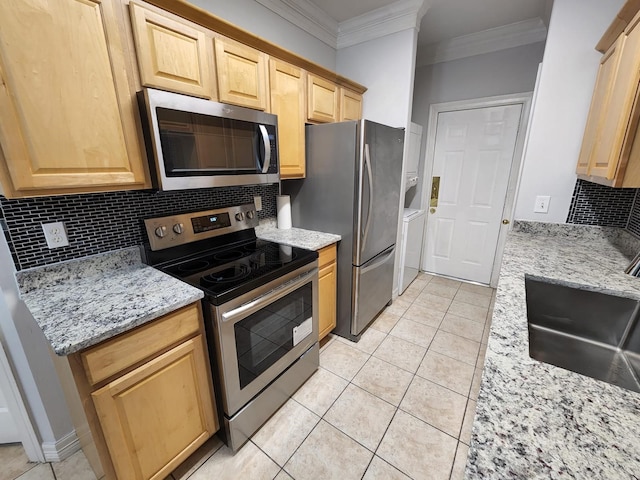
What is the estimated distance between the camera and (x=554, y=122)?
1782 millimetres

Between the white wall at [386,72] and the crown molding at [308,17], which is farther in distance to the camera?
the white wall at [386,72]

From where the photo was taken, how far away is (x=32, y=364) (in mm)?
1282

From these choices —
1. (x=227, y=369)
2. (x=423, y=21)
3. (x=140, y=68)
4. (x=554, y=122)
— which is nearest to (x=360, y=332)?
(x=227, y=369)

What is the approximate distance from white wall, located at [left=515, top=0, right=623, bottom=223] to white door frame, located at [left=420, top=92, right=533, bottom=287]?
64cm

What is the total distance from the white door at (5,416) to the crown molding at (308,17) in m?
2.63

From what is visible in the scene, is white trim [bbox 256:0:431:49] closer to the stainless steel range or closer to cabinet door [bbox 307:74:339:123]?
cabinet door [bbox 307:74:339:123]

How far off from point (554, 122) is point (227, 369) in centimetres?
245

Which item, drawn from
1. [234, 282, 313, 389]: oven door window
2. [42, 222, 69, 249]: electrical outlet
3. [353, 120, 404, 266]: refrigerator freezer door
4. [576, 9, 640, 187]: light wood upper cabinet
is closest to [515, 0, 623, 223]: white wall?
[576, 9, 640, 187]: light wood upper cabinet

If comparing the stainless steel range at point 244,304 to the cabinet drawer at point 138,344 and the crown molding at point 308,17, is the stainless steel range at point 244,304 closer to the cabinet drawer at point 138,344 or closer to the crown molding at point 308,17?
the cabinet drawer at point 138,344

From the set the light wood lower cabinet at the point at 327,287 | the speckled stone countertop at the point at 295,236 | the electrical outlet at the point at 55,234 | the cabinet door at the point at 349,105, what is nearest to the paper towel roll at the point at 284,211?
the speckled stone countertop at the point at 295,236

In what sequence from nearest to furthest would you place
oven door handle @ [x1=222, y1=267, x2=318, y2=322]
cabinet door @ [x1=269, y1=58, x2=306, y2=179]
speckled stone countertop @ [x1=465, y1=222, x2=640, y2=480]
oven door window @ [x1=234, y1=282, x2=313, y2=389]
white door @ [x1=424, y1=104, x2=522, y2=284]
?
speckled stone countertop @ [x1=465, y1=222, x2=640, y2=480], oven door handle @ [x1=222, y1=267, x2=318, y2=322], oven door window @ [x1=234, y1=282, x2=313, y2=389], cabinet door @ [x1=269, y1=58, x2=306, y2=179], white door @ [x1=424, y1=104, x2=522, y2=284]

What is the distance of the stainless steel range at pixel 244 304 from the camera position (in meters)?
1.29

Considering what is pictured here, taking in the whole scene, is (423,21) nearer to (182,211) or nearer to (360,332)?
(182,211)

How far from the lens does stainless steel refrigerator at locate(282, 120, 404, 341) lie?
193 centimetres
